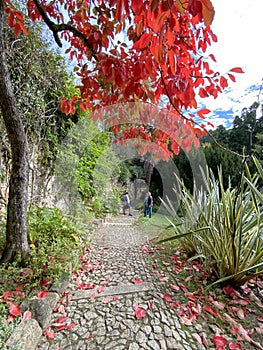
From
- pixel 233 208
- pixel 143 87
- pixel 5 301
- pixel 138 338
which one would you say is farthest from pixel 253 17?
pixel 5 301

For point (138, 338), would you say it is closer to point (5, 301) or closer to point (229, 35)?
point (5, 301)

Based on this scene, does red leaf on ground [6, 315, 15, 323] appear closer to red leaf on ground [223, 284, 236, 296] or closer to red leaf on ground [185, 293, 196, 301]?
red leaf on ground [185, 293, 196, 301]

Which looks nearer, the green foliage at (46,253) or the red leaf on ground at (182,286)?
the green foliage at (46,253)

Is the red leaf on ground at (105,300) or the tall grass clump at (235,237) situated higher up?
the tall grass clump at (235,237)

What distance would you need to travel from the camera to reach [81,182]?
396 centimetres

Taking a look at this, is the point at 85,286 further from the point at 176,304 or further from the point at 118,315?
the point at 176,304

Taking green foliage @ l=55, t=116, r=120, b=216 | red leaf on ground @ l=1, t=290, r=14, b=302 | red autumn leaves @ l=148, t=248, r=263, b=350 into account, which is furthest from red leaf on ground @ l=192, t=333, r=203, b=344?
green foliage @ l=55, t=116, r=120, b=216

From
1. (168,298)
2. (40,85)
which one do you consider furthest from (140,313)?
(40,85)

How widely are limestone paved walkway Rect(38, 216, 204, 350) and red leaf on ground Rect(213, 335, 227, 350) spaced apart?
10cm

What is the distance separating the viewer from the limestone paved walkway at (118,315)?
1.09m

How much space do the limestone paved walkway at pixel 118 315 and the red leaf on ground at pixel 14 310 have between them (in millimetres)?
235

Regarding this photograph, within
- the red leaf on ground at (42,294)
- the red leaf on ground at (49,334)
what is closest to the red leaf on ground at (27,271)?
the red leaf on ground at (42,294)

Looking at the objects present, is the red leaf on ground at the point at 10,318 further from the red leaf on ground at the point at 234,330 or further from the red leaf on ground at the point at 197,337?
the red leaf on ground at the point at 234,330

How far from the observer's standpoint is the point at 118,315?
1.31 meters
